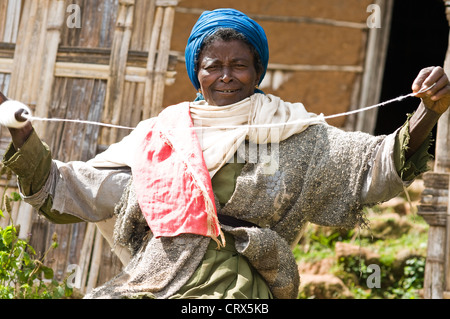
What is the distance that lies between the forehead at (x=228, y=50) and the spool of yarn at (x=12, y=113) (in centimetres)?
97

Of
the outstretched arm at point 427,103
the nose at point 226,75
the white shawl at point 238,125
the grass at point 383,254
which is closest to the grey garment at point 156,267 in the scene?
the white shawl at point 238,125

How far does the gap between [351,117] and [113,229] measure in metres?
4.16

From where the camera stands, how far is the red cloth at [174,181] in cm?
349

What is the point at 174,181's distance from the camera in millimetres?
3611

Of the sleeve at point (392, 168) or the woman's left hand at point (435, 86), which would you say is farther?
the sleeve at point (392, 168)

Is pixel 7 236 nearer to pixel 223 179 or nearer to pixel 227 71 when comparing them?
pixel 223 179

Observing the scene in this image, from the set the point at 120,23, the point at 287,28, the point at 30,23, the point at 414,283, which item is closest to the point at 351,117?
the point at 287,28

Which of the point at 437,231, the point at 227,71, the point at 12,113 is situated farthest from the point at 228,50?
the point at 437,231

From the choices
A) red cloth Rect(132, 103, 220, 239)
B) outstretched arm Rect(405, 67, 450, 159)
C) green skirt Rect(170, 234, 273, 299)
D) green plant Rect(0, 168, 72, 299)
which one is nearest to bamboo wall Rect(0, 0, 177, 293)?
green plant Rect(0, 168, 72, 299)

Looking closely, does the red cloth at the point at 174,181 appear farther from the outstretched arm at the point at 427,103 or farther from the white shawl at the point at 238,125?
the outstretched arm at the point at 427,103

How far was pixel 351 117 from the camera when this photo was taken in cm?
759

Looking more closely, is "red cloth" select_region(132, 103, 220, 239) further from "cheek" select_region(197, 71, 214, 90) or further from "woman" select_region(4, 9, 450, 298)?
"cheek" select_region(197, 71, 214, 90)

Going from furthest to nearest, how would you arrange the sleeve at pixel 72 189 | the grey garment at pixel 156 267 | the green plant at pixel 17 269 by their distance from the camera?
the green plant at pixel 17 269, the sleeve at pixel 72 189, the grey garment at pixel 156 267

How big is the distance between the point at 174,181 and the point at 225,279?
537mm
